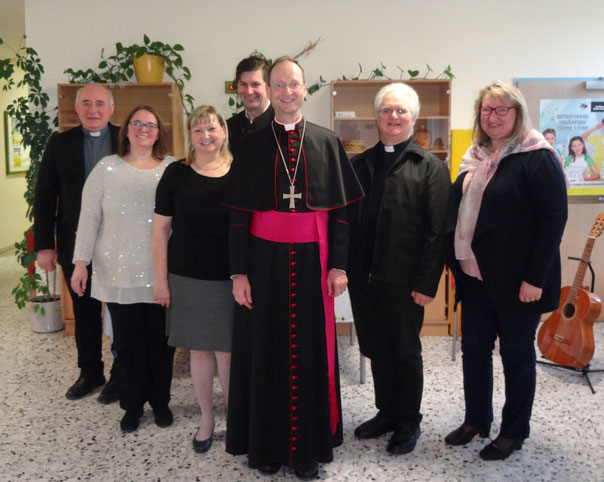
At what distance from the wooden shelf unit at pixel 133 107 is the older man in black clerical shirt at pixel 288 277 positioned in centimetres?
227

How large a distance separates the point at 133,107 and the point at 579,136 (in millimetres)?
3624

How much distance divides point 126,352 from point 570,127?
385 cm

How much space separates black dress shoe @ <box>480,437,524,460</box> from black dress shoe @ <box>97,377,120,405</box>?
1872mm

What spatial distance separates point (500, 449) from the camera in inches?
87.0

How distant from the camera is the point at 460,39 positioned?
169 inches

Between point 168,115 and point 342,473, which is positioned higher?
point 168,115

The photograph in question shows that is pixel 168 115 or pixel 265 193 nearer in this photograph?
pixel 265 193

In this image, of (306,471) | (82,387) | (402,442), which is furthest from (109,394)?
(402,442)

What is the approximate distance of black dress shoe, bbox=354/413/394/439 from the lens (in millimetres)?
2418

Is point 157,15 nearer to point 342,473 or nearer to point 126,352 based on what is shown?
point 126,352

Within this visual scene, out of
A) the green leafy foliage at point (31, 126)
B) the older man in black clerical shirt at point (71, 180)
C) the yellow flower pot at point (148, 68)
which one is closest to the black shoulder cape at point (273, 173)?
the older man in black clerical shirt at point (71, 180)

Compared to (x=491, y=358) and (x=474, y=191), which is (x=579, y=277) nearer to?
(x=491, y=358)

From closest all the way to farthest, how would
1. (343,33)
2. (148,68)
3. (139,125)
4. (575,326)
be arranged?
(139,125) < (575,326) < (148,68) < (343,33)

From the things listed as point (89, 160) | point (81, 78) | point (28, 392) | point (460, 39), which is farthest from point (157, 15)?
point (28, 392)
